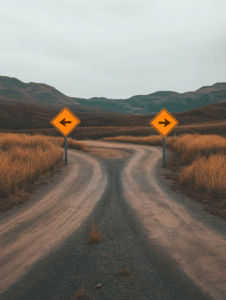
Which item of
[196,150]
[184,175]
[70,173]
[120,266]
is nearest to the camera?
[120,266]

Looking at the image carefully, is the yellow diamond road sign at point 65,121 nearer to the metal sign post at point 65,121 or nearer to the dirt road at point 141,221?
the metal sign post at point 65,121

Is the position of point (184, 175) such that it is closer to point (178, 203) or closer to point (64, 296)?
point (178, 203)

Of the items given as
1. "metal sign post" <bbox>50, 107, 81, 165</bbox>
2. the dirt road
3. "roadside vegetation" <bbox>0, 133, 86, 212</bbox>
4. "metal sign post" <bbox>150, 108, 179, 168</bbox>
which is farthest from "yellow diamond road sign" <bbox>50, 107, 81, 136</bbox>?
"metal sign post" <bbox>150, 108, 179, 168</bbox>

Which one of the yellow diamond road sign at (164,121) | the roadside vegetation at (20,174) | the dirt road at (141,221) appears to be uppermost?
the yellow diamond road sign at (164,121)

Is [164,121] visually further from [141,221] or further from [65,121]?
[141,221]

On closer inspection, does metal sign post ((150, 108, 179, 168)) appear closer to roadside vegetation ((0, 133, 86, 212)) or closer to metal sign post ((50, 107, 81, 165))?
metal sign post ((50, 107, 81, 165))

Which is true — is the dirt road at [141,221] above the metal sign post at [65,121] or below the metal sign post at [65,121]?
below

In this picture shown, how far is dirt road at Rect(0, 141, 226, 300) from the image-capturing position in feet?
11.2

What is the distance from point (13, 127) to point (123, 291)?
56374 millimetres

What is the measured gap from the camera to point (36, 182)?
8.84 m

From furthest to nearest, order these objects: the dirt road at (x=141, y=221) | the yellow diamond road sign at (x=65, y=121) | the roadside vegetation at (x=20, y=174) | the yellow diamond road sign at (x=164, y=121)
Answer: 1. the yellow diamond road sign at (x=65, y=121)
2. the yellow diamond road sign at (x=164, y=121)
3. the roadside vegetation at (x=20, y=174)
4. the dirt road at (x=141, y=221)

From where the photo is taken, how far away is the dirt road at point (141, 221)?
3412 mm

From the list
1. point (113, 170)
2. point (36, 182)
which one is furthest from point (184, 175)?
point (36, 182)

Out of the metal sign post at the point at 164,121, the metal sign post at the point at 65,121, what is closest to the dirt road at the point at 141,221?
the metal sign post at the point at 164,121
